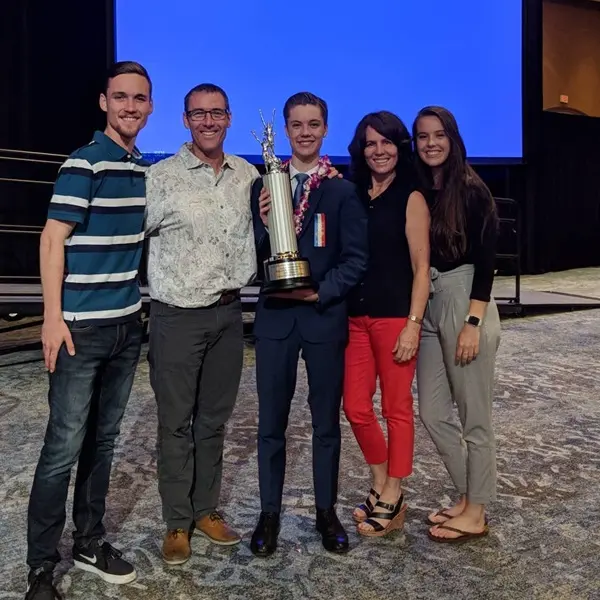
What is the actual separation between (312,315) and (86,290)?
0.59m

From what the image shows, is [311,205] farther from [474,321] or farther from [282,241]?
[474,321]

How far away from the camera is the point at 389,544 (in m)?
2.00

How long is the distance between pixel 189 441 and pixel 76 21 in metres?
5.15

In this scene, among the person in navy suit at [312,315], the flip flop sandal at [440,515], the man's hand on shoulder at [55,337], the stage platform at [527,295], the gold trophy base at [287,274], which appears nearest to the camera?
the man's hand on shoulder at [55,337]

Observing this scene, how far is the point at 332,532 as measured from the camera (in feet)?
6.45

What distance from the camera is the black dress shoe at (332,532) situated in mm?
1942

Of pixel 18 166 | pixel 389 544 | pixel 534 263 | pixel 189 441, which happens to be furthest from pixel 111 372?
pixel 534 263

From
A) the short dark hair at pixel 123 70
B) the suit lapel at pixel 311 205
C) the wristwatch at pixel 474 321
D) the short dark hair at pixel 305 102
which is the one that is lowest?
the wristwatch at pixel 474 321

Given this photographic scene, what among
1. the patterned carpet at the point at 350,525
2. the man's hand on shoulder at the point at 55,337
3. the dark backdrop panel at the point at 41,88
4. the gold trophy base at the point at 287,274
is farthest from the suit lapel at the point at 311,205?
the dark backdrop panel at the point at 41,88

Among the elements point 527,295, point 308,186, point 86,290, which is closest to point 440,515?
point 308,186

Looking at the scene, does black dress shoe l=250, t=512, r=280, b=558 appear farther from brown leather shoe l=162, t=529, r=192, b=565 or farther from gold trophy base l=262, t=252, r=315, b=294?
gold trophy base l=262, t=252, r=315, b=294

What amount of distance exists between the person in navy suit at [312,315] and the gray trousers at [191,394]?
107 mm

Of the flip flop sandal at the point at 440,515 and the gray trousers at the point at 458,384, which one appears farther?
the flip flop sandal at the point at 440,515

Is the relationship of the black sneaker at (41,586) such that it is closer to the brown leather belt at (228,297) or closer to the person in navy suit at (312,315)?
the person in navy suit at (312,315)
